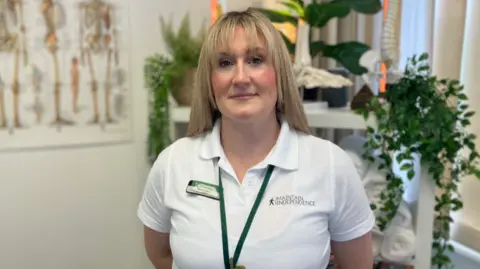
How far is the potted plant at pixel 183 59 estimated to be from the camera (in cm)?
195

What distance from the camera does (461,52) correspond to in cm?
171

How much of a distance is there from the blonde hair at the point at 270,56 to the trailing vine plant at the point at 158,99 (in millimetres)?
710

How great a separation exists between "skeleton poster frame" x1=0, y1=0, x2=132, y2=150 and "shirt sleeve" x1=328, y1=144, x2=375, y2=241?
3.83ft

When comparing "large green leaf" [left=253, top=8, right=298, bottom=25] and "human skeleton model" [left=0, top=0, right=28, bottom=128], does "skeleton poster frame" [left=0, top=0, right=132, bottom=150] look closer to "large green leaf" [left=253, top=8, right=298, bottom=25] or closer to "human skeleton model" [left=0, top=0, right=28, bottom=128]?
"human skeleton model" [left=0, top=0, right=28, bottom=128]

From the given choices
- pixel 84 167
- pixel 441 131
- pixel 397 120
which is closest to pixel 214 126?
pixel 397 120

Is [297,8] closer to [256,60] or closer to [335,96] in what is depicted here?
[335,96]

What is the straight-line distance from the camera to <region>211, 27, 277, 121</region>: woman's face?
43.9 inches

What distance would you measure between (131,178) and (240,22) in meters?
1.20

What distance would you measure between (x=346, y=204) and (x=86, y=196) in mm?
1273

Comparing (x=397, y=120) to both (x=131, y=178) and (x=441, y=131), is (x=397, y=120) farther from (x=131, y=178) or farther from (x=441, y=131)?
(x=131, y=178)

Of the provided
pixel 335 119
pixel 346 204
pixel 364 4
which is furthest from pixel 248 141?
pixel 364 4

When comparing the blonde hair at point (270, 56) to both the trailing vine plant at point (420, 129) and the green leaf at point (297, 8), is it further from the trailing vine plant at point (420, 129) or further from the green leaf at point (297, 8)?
the green leaf at point (297, 8)

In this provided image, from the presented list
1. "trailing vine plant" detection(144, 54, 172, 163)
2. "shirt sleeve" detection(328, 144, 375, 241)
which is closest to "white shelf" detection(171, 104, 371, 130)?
"shirt sleeve" detection(328, 144, 375, 241)

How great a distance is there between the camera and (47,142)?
1.86 meters
